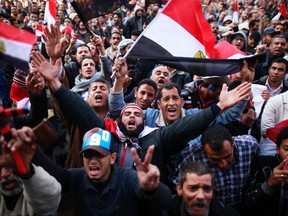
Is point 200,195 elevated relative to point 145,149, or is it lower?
lower

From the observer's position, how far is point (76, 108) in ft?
10.5

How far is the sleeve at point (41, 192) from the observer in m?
2.14

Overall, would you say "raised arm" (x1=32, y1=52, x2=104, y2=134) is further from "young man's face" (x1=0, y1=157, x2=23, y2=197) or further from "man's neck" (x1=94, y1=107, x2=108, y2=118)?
"young man's face" (x1=0, y1=157, x2=23, y2=197)

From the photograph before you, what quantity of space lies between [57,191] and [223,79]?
241 cm

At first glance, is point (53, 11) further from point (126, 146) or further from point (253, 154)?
point (253, 154)

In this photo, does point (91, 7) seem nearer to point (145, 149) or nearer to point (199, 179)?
point (145, 149)

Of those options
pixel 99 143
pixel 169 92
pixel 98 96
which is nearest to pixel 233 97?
pixel 169 92

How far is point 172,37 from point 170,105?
31.3 inches

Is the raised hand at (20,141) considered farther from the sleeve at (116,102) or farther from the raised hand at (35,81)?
the sleeve at (116,102)

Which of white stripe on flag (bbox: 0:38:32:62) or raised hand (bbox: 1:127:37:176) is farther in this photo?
white stripe on flag (bbox: 0:38:32:62)

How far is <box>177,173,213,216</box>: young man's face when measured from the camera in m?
2.57

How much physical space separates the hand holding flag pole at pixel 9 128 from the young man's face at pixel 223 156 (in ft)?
5.02

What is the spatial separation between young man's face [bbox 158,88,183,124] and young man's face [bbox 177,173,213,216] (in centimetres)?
100

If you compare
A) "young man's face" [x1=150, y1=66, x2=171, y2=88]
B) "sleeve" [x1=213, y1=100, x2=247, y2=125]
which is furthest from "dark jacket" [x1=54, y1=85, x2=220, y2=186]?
"young man's face" [x1=150, y1=66, x2=171, y2=88]
